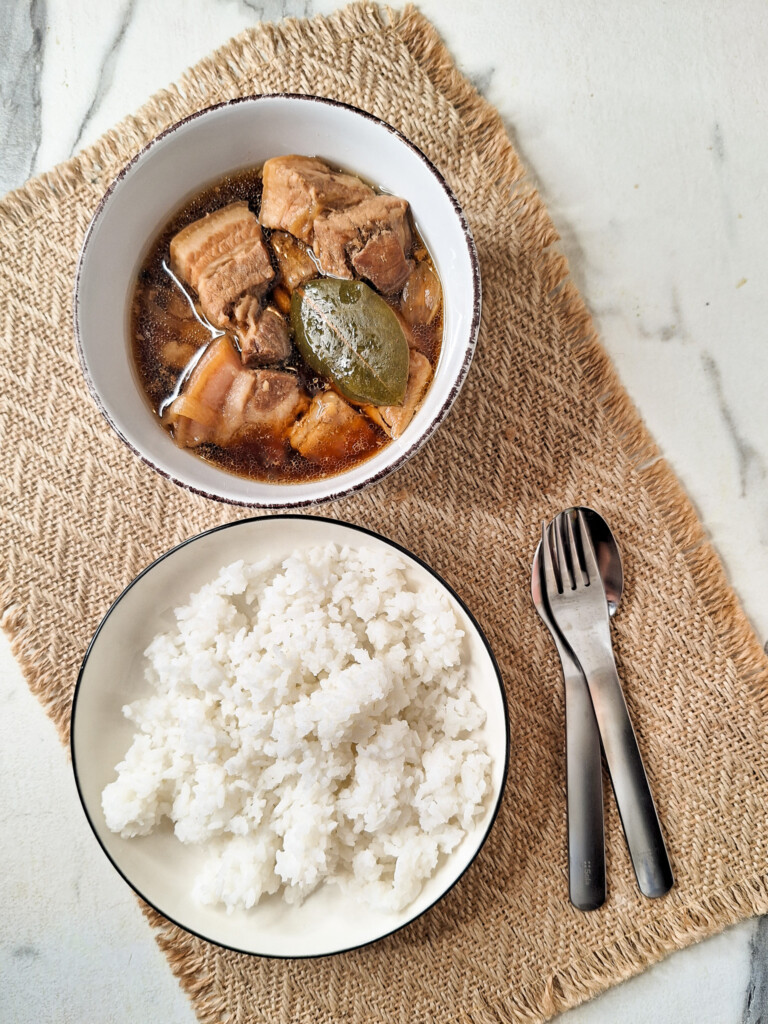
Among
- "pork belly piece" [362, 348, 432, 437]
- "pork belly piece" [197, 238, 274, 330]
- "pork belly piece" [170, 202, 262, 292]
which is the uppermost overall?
"pork belly piece" [170, 202, 262, 292]

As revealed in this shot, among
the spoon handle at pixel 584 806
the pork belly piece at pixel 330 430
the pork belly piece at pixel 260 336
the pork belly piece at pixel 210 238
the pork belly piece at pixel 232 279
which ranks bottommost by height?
the spoon handle at pixel 584 806

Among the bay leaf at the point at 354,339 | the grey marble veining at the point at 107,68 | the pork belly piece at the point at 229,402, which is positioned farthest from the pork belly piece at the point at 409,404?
the grey marble veining at the point at 107,68

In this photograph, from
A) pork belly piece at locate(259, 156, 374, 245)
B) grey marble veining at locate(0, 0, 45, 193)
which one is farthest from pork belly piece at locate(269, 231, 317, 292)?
grey marble veining at locate(0, 0, 45, 193)

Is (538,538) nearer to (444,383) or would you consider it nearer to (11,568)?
(444,383)

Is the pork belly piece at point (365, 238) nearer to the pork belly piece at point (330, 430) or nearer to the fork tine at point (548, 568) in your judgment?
the pork belly piece at point (330, 430)

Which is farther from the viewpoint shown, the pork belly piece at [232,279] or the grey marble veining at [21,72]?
the grey marble veining at [21,72]

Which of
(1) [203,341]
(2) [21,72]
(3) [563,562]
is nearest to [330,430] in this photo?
(1) [203,341]

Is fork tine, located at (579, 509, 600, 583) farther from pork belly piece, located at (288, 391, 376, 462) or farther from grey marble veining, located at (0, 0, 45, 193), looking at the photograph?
grey marble veining, located at (0, 0, 45, 193)
